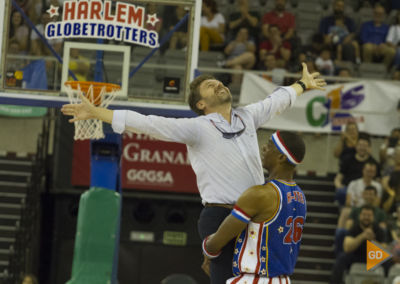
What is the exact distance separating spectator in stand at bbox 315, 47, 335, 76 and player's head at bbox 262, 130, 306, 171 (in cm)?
1090

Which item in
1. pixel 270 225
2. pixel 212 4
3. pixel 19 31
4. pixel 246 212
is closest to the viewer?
pixel 246 212

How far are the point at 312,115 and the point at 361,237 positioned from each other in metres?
3.37

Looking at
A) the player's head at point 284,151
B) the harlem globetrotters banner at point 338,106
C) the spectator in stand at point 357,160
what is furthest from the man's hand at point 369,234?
the player's head at point 284,151

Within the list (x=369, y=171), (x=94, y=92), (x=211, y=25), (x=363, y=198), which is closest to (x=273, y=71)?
(x=211, y=25)

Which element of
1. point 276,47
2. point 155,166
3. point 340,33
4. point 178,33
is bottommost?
point 155,166

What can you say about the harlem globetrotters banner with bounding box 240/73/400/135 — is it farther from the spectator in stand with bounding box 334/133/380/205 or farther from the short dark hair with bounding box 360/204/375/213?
the short dark hair with bounding box 360/204/375/213

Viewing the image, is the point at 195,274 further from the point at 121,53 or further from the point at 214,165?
the point at 214,165

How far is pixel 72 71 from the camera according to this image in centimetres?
1059

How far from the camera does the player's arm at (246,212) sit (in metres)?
4.95

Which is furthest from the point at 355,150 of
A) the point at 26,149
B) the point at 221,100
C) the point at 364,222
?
the point at 221,100

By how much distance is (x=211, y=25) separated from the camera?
53.5 feet

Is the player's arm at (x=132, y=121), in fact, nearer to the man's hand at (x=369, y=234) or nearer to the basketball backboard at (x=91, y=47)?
the basketball backboard at (x=91, y=47)

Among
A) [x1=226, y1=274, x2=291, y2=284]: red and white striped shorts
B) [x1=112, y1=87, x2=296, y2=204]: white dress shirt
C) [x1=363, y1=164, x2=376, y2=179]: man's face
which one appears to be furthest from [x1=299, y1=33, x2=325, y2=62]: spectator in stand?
[x1=226, y1=274, x2=291, y2=284]: red and white striped shorts

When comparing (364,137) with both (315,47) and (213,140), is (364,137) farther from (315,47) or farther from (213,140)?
(213,140)
